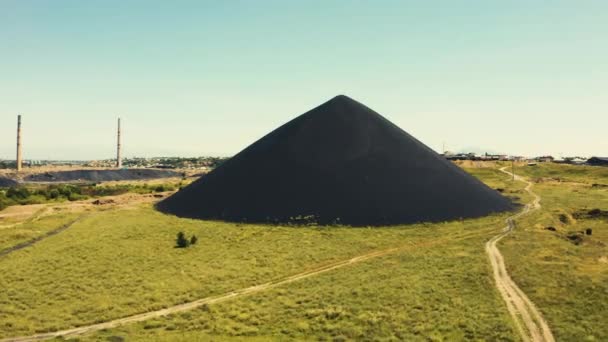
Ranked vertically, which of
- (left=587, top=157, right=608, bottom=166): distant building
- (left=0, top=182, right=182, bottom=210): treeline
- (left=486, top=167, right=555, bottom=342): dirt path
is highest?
(left=587, top=157, right=608, bottom=166): distant building

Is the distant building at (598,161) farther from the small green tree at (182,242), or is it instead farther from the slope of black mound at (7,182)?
the slope of black mound at (7,182)

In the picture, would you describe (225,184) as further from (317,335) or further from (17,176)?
(17,176)

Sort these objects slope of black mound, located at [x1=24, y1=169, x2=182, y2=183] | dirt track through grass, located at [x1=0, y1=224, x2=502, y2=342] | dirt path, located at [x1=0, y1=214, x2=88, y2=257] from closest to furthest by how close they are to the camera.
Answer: dirt track through grass, located at [x1=0, y1=224, x2=502, y2=342]
dirt path, located at [x1=0, y1=214, x2=88, y2=257]
slope of black mound, located at [x1=24, y1=169, x2=182, y2=183]

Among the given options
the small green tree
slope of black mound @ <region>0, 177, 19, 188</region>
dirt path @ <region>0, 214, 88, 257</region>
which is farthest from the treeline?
slope of black mound @ <region>0, 177, 19, 188</region>

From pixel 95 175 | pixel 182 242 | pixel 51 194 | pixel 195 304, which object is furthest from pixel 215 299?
pixel 95 175

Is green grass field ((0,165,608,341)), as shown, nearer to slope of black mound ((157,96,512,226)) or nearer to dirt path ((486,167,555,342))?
dirt path ((486,167,555,342))

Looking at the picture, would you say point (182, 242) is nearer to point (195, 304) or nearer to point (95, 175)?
point (195, 304)

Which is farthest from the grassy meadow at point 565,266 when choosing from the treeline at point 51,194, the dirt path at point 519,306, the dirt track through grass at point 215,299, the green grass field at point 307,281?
the treeline at point 51,194
